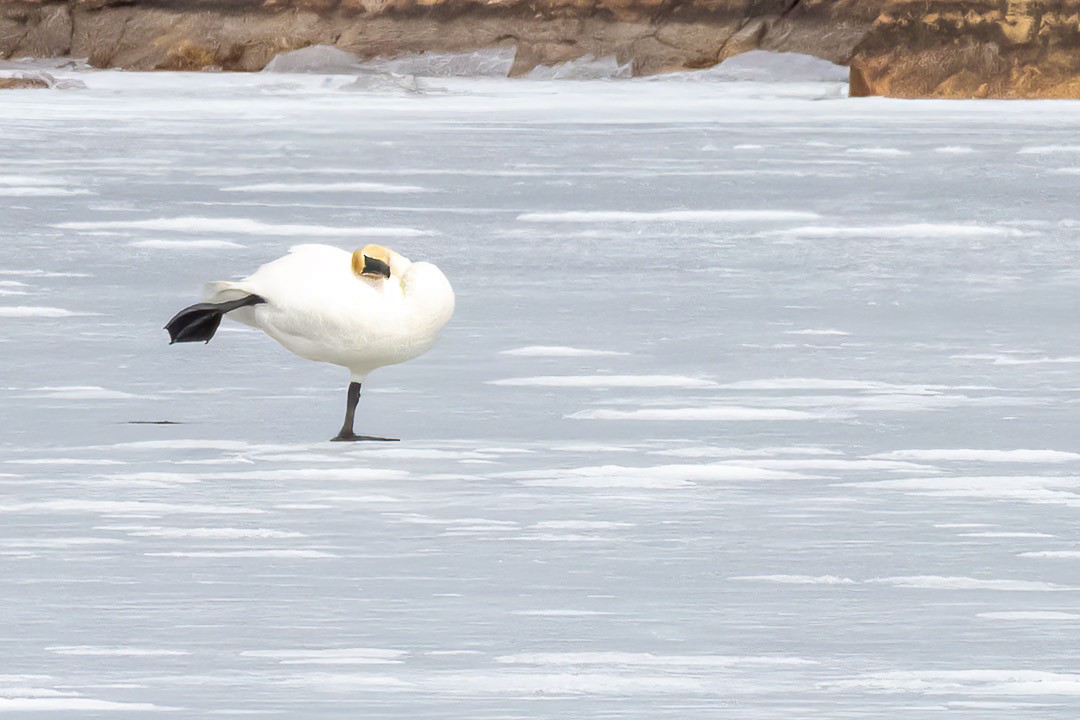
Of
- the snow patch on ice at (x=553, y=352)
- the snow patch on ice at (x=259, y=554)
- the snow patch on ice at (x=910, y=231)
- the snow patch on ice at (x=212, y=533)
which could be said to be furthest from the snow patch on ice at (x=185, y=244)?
the snow patch on ice at (x=259, y=554)

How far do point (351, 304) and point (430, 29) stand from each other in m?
34.5

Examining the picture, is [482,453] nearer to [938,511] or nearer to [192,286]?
[938,511]

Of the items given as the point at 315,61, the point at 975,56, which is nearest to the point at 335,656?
the point at 975,56

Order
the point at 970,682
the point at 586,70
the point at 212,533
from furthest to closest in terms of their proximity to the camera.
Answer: the point at 586,70, the point at 212,533, the point at 970,682

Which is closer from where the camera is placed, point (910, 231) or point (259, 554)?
point (259, 554)

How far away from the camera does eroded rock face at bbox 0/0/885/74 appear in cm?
3784

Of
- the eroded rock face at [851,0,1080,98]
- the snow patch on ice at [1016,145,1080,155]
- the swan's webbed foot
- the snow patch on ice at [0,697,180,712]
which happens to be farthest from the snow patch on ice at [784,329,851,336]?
the eroded rock face at [851,0,1080,98]

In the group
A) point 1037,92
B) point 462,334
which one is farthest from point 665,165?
point 1037,92

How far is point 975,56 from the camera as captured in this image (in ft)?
84.3

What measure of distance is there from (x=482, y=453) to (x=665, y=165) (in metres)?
8.76

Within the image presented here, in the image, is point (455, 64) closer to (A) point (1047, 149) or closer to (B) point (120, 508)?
(A) point (1047, 149)

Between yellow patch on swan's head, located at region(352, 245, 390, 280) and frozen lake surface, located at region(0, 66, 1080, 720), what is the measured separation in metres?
0.40

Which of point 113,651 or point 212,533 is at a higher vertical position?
point 113,651

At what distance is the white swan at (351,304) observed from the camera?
15.1 feet
